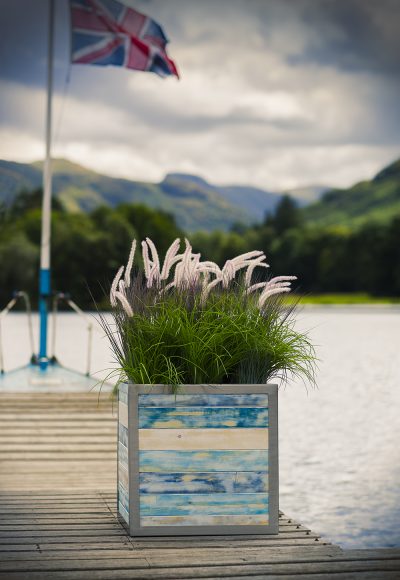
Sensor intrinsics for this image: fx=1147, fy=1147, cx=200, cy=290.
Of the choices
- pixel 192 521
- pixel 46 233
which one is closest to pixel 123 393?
pixel 192 521

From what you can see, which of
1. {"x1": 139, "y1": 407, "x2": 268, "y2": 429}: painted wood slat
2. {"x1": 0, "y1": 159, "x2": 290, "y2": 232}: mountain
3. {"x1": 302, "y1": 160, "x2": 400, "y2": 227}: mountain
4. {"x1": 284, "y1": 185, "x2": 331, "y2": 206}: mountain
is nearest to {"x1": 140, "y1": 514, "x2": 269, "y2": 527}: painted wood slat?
{"x1": 139, "y1": 407, "x2": 268, "y2": 429}: painted wood slat

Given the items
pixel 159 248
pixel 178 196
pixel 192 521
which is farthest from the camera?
pixel 178 196

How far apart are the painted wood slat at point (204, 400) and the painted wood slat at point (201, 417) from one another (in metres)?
0.02

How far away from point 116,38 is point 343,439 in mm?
11407

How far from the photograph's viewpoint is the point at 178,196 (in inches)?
4304

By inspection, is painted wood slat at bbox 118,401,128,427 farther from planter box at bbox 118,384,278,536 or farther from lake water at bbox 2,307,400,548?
lake water at bbox 2,307,400,548

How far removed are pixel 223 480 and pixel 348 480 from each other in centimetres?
1120

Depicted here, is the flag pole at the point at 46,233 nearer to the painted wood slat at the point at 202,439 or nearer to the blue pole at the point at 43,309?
the blue pole at the point at 43,309

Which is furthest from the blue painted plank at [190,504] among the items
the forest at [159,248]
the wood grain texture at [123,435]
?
the forest at [159,248]

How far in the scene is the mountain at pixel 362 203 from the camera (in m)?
93.0

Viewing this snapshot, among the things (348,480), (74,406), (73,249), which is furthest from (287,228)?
(74,406)

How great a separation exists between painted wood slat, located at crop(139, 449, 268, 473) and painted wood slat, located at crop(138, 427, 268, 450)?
0.08ft

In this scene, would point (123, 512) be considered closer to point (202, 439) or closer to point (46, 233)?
point (202, 439)

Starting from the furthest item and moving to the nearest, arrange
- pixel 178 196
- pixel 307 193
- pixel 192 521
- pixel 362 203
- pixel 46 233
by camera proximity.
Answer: pixel 178 196 < pixel 307 193 < pixel 362 203 < pixel 46 233 < pixel 192 521
